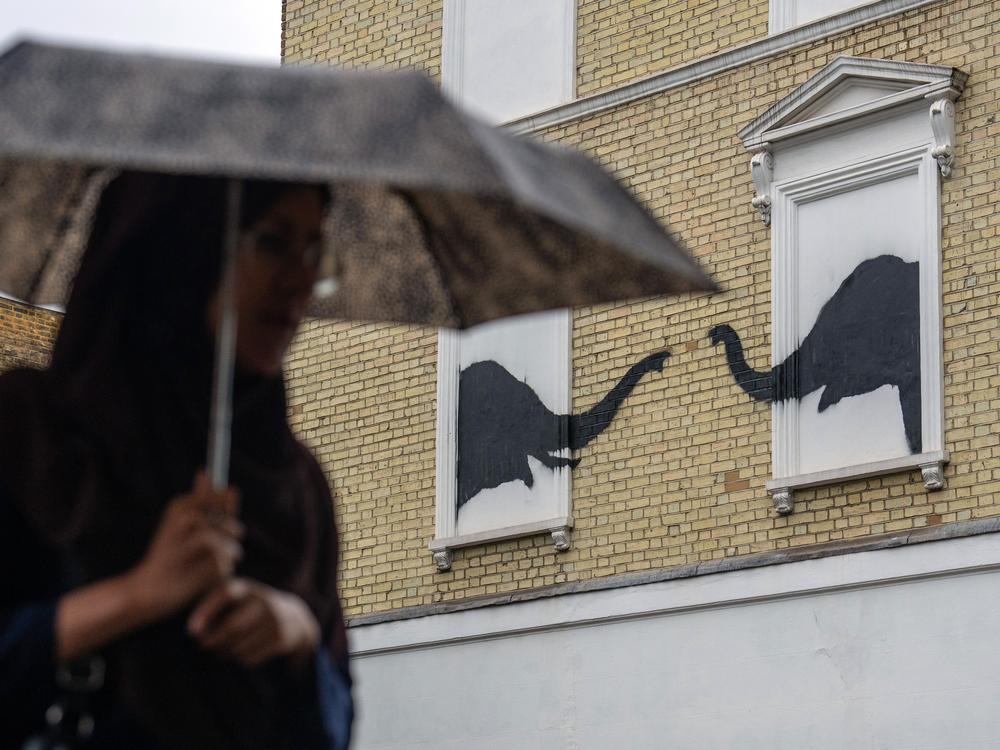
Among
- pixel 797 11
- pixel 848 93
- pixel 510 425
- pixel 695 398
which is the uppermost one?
pixel 797 11

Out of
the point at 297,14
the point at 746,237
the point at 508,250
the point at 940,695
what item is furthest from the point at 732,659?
the point at 508,250

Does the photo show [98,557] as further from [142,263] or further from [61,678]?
[142,263]

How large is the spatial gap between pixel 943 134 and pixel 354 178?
11.6m

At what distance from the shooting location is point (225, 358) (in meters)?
3.46

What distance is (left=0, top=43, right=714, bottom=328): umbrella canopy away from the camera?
3166 millimetres

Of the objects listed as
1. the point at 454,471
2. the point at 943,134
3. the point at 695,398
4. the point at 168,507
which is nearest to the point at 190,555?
the point at 168,507

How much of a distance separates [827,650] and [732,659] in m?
0.81

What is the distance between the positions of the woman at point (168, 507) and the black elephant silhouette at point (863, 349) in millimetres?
10957

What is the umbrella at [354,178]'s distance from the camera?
317 centimetres

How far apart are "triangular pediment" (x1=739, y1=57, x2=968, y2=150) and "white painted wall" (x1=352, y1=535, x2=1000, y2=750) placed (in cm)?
323

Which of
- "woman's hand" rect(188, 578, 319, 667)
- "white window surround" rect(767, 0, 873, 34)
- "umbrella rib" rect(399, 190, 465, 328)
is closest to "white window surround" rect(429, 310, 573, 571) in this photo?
"white window surround" rect(767, 0, 873, 34)

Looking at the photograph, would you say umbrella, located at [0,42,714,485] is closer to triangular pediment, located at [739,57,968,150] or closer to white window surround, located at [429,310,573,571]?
triangular pediment, located at [739,57,968,150]

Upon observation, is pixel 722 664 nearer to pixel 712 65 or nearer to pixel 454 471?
pixel 454 471

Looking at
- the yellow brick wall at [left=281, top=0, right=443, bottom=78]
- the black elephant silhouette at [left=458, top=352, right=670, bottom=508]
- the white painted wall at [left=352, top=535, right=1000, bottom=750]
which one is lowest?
the white painted wall at [left=352, top=535, right=1000, bottom=750]
